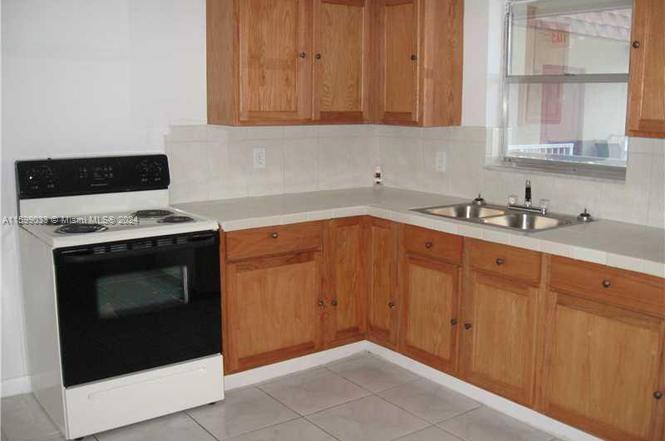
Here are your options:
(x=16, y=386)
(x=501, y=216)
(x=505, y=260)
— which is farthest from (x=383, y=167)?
(x=16, y=386)

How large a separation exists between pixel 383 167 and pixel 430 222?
1160 mm

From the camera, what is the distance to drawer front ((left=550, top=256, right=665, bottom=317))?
2561 mm

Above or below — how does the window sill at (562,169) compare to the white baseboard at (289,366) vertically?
above

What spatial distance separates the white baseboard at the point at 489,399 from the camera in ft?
9.92

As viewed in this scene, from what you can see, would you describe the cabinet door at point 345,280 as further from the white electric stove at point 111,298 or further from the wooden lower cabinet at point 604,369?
the wooden lower cabinet at point 604,369

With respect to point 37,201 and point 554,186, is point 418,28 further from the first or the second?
point 37,201

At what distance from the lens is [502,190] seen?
3.79 meters

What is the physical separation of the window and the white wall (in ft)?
5.69

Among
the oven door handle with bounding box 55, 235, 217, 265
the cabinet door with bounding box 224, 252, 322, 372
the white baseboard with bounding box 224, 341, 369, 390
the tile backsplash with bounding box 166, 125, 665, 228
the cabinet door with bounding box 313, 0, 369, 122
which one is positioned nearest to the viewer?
the oven door handle with bounding box 55, 235, 217, 265

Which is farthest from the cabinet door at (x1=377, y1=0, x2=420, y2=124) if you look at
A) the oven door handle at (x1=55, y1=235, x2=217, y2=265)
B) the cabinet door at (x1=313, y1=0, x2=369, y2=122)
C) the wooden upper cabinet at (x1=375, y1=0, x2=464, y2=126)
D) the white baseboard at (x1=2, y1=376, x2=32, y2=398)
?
the white baseboard at (x1=2, y1=376, x2=32, y2=398)

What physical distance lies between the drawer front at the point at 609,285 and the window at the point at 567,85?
2.49 feet

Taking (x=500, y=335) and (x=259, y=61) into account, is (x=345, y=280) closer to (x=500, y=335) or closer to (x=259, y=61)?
(x=500, y=335)

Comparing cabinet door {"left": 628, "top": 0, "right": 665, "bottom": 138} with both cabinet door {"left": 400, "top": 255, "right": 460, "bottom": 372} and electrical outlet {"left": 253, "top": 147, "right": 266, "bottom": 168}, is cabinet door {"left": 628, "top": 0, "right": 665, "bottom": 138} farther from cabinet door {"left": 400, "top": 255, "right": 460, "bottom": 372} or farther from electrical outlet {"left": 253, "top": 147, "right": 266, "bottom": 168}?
electrical outlet {"left": 253, "top": 147, "right": 266, "bottom": 168}

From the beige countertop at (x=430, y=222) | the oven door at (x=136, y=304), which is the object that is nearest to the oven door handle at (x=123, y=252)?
the oven door at (x=136, y=304)
